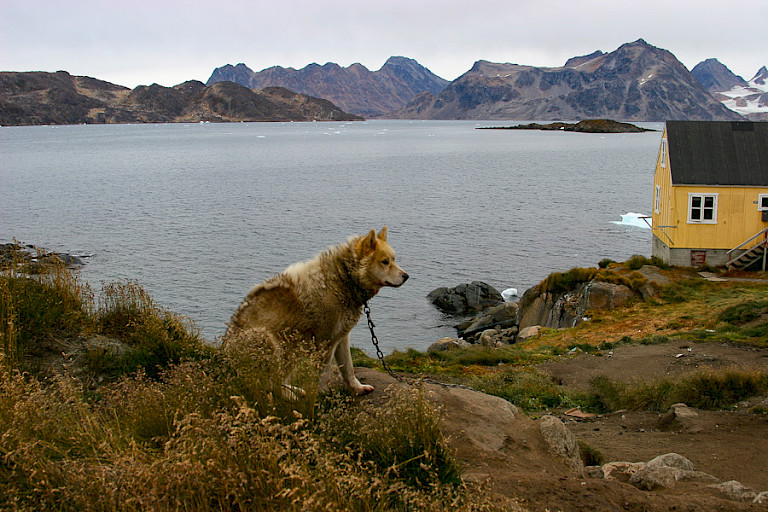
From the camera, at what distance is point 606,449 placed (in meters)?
9.91

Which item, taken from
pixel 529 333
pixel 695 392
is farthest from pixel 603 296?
pixel 695 392

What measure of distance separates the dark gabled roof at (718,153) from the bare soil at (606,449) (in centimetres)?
1937

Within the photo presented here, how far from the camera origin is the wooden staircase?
1233 inches

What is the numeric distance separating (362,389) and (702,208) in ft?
97.2

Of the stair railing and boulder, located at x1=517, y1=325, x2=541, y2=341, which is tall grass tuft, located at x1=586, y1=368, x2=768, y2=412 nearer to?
boulder, located at x1=517, y1=325, x2=541, y2=341

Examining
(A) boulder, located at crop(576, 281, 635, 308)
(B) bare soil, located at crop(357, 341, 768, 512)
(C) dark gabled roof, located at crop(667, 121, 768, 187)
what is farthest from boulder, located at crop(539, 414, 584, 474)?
(C) dark gabled roof, located at crop(667, 121, 768, 187)

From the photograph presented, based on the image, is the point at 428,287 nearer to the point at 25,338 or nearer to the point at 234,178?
Result: the point at 25,338

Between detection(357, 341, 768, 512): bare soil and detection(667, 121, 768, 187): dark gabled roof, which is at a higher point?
detection(667, 121, 768, 187): dark gabled roof

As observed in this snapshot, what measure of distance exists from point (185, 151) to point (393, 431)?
16210cm

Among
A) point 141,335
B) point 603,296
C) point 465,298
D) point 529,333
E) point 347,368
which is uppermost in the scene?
point 141,335

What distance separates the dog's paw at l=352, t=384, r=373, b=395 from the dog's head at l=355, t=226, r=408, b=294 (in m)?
1.35

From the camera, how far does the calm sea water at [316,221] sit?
120ft

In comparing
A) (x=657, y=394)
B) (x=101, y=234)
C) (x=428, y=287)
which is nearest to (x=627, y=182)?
(x=428, y=287)

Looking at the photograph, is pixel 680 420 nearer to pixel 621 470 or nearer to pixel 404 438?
pixel 621 470
